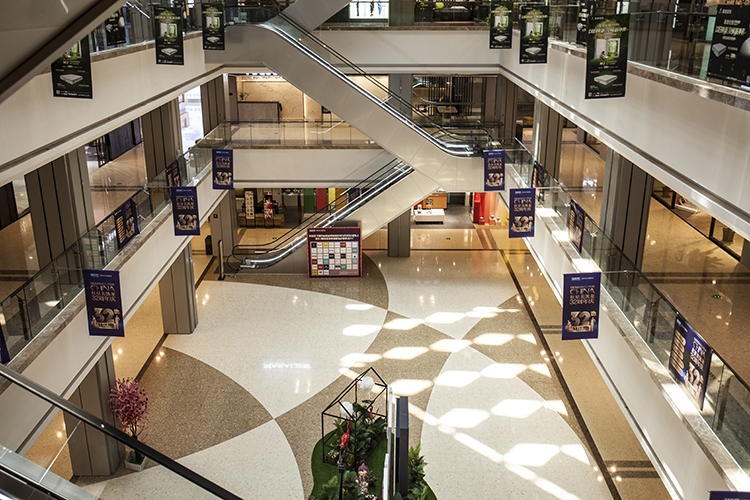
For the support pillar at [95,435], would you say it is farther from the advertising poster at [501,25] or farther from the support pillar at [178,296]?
the advertising poster at [501,25]

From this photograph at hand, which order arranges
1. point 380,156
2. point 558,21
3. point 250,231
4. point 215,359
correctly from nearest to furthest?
point 558,21 < point 215,359 < point 380,156 < point 250,231

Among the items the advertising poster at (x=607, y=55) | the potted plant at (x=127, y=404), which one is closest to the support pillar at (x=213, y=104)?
the potted plant at (x=127, y=404)

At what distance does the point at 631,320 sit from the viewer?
7.74 metres

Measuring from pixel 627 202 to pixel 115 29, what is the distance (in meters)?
8.18

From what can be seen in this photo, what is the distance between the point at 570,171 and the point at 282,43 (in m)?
13.8

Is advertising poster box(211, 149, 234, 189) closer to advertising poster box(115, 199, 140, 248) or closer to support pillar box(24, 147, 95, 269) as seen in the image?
advertising poster box(115, 199, 140, 248)

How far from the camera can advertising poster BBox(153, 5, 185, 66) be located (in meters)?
9.97

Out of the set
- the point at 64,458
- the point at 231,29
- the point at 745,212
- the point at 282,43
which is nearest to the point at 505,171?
the point at 282,43

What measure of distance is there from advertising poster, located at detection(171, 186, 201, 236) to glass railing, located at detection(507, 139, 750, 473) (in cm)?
667

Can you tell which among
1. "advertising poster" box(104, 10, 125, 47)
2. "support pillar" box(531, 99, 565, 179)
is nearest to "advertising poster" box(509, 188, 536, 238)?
"support pillar" box(531, 99, 565, 179)

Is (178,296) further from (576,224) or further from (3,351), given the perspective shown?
(576,224)

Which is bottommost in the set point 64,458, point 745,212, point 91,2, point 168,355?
point 168,355

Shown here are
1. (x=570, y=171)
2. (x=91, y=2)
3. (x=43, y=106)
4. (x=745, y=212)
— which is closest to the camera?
(x=91, y=2)

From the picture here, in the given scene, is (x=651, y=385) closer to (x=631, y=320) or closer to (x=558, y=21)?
(x=631, y=320)
